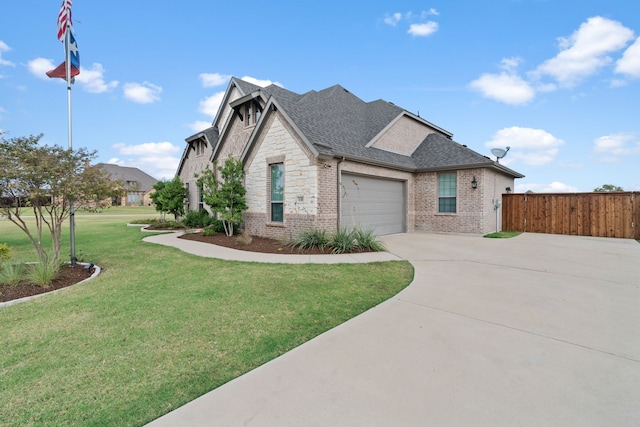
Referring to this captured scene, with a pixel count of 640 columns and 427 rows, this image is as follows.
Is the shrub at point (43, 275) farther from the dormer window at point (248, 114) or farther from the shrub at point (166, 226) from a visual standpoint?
the shrub at point (166, 226)

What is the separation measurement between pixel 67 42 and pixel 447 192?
594 inches

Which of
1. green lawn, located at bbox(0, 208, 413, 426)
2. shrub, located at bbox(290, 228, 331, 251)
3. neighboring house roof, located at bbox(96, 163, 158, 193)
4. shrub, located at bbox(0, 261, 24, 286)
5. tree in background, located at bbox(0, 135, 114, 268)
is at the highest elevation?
neighboring house roof, located at bbox(96, 163, 158, 193)

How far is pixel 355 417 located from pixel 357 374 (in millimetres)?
554

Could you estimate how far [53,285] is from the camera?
5.77 metres

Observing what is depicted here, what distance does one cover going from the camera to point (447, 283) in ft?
18.2

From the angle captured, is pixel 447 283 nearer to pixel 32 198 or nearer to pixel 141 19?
pixel 32 198

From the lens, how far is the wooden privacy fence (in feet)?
41.7

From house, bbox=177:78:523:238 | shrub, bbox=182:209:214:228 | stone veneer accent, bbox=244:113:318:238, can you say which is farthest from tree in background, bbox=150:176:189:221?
stone veneer accent, bbox=244:113:318:238

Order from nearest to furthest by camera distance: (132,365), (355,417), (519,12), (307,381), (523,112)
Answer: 1. (355,417)
2. (307,381)
3. (132,365)
4. (519,12)
5. (523,112)

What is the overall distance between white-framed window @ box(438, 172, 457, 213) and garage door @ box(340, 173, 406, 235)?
1.84 meters

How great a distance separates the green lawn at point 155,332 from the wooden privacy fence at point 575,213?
12.2 m

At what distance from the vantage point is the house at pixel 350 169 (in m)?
10.5

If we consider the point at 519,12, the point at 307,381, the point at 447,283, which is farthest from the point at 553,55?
the point at 307,381

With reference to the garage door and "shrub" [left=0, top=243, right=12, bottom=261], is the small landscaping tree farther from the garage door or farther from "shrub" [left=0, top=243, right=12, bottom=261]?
"shrub" [left=0, top=243, right=12, bottom=261]
